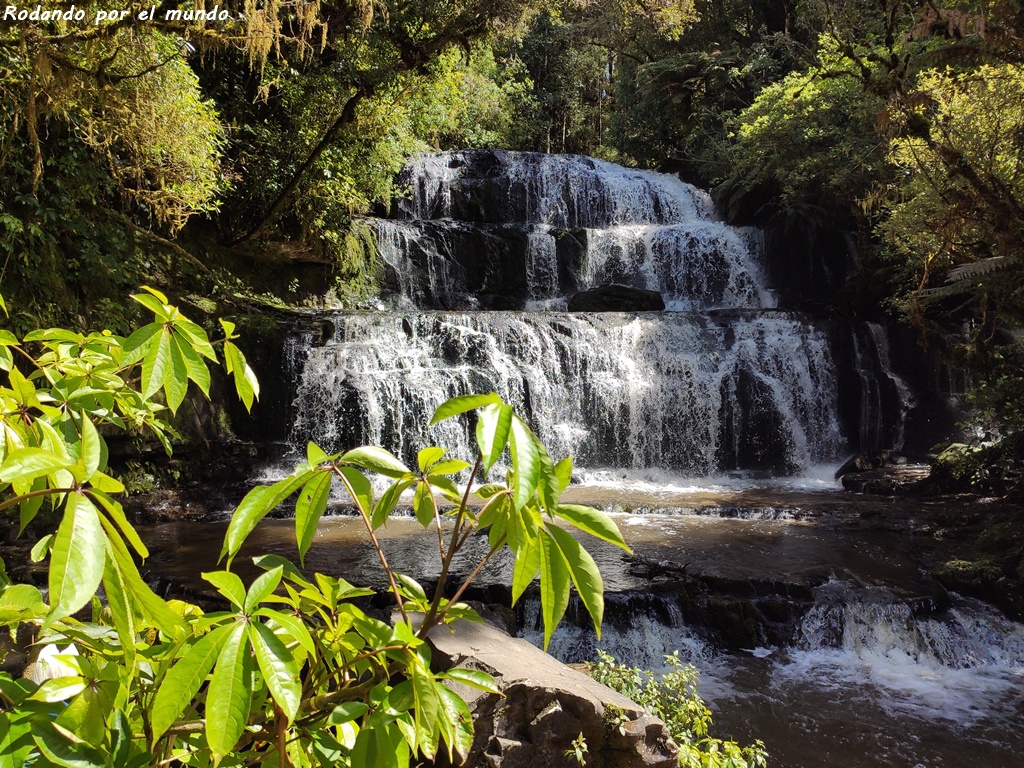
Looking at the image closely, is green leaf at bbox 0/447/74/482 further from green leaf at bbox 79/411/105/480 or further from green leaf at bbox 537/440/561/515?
green leaf at bbox 537/440/561/515

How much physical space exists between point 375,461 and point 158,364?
44 centimetres

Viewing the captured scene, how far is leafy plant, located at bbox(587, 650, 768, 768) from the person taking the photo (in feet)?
10.7

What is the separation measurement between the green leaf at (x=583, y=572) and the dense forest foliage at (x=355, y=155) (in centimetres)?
655

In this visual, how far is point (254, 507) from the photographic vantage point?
1.00 metres

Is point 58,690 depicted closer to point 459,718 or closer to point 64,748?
point 64,748

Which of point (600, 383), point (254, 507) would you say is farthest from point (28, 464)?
point (600, 383)

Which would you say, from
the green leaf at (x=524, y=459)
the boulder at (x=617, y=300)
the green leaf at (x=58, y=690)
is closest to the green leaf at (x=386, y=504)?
the green leaf at (x=524, y=459)

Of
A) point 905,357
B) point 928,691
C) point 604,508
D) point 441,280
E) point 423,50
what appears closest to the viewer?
point 928,691

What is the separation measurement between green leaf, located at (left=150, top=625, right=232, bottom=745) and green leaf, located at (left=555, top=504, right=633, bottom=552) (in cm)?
46

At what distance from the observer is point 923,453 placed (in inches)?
510

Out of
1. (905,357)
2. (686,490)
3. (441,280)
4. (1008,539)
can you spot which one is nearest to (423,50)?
(441,280)

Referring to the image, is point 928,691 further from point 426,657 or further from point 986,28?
point 986,28

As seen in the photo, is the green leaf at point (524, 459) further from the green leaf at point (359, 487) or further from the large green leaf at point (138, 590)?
the large green leaf at point (138, 590)

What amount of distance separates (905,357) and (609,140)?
14458mm
